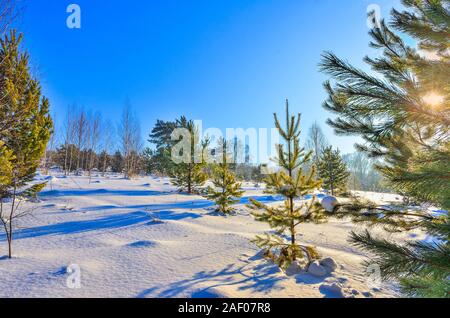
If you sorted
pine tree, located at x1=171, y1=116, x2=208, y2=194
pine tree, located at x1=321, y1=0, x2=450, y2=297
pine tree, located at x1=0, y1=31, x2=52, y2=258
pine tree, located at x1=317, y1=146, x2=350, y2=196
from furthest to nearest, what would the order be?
pine tree, located at x1=317, y1=146, x2=350, y2=196
pine tree, located at x1=171, y1=116, x2=208, y2=194
pine tree, located at x1=0, y1=31, x2=52, y2=258
pine tree, located at x1=321, y1=0, x2=450, y2=297

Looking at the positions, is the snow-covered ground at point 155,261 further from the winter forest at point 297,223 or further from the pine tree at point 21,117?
the pine tree at point 21,117

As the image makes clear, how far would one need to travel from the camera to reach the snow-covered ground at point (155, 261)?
3393 mm

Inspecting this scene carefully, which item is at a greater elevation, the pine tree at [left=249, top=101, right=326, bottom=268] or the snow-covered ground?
the pine tree at [left=249, top=101, right=326, bottom=268]

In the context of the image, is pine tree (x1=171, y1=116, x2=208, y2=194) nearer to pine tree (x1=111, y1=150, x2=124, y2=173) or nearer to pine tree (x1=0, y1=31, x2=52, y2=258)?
pine tree (x1=0, y1=31, x2=52, y2=258)

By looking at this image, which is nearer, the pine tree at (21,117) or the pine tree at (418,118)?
the pine tree at (418,118)

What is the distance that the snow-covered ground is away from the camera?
3393mm

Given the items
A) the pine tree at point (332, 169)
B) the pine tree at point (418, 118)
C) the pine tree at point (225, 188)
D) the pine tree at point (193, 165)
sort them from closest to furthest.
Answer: the pine tree at point (418, 118)
the pine tree at point (225, 188)
the pine tree at point (193, 165)
the pine tree at point (332, 169)

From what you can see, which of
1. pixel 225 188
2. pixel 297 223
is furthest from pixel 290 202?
pixel 225 188

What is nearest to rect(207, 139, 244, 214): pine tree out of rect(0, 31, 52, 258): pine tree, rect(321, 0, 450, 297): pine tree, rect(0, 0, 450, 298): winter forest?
rect(0, 0, 450, 298): winter forest

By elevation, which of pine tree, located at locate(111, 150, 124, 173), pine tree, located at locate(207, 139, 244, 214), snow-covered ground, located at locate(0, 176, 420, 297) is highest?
pine tree, located at locate(111, 150, 124, 173)

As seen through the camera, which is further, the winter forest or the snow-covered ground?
the snow-covered ground

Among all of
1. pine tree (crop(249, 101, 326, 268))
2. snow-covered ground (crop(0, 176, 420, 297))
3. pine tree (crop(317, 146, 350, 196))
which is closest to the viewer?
snow-covered ground (crop(0, 176, 420, 297))

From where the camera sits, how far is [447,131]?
1.58 metres

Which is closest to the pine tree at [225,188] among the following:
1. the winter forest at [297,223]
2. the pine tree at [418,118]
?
the winter forest at [297,223]
